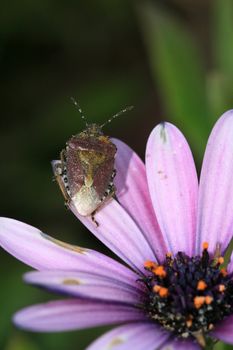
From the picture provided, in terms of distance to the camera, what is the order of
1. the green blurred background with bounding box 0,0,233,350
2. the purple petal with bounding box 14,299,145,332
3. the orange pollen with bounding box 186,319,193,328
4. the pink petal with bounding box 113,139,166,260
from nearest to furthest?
the purple petal with bounding box 14,299,145,332 < the orange pollen with bounding box 186,319,193,328 < the pink petal with bounding box 113,139,166,260 < the green blurred background with bounding box 0,0,233,350

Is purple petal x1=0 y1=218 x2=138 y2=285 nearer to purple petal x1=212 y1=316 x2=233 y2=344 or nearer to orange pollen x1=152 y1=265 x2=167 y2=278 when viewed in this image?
orange pollen x1=152 y1=265 x2=167 y2=278

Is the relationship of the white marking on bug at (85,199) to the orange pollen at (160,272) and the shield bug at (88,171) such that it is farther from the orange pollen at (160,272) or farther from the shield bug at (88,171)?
the orange pollen at (160,272)

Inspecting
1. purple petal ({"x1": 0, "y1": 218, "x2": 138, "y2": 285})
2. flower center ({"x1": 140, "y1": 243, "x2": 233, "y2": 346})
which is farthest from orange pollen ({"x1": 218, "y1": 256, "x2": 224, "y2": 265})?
purple petal ({"x1": 0, "y1": 218, "x2": 138, "y2": 285})

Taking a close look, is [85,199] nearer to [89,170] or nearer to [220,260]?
[89,170]

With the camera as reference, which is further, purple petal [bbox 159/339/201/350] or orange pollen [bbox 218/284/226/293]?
orange pollen [bbox 218/284/226/293]

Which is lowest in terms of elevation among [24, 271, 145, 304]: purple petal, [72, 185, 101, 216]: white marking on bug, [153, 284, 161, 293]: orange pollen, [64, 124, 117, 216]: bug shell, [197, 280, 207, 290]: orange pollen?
[197, 280, 207, 290]: orange pollen

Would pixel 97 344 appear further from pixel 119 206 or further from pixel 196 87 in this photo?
pixel 196 87

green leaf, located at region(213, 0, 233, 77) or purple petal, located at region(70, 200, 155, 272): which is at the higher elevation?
green leaf, located at region(213, 0, 233, 77)
